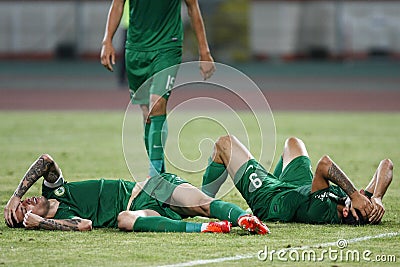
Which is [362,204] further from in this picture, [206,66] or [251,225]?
[206,66]

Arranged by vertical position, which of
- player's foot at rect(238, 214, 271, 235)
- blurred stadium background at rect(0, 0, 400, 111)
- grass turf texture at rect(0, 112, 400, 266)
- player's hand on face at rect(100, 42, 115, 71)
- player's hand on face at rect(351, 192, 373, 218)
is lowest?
blurred stadium background at rect(0, 0, 400, 111)

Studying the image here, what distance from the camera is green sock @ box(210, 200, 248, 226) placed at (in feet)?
24.1

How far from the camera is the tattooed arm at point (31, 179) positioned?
24.5 ft

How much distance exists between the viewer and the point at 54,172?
7.62m

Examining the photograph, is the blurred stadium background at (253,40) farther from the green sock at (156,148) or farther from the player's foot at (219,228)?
→ the player's foot at (219,228)

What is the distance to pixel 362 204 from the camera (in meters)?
7.54

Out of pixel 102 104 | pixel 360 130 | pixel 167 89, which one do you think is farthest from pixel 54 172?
pixel 102 104

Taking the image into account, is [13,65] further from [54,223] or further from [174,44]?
[54,223]

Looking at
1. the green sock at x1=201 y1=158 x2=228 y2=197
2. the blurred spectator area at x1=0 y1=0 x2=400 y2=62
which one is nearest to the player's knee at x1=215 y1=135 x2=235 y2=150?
the green sock at x1=201 y1=158 x2=228 y2=197

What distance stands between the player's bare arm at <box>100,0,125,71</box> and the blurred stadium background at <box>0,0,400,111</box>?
19.7 meters

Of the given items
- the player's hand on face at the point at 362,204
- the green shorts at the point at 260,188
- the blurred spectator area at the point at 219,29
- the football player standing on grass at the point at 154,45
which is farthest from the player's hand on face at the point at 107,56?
the blurred spectator area at the point at 219,29

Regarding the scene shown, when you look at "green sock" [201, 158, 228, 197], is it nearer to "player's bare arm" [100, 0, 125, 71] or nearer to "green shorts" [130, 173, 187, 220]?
"green shorts" [130, 173, 187, 220]

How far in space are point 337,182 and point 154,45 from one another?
10.2 ft

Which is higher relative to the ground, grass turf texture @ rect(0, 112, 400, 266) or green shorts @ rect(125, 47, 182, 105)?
green shorts @ rect(125, 47, 182, 105)
